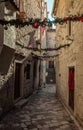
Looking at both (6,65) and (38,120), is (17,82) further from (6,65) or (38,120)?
(38,120)

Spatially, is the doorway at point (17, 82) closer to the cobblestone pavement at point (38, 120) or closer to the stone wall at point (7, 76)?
the stone wall at point (7, 76)

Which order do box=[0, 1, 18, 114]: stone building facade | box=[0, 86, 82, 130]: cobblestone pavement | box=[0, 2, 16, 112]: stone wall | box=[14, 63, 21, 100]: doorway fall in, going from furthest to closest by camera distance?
box=[14, 63, 21, 100]: doorway, box=[0, 2, 16, 112]: stone wall, box=[0, 1, 18, 114]: stone building facade, box=[0, 86, 82, 130]: cobblestone pavement

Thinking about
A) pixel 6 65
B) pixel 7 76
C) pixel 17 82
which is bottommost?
pixel 17 82

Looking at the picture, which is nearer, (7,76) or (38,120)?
(38,120)

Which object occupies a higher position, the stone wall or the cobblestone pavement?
the stone wall

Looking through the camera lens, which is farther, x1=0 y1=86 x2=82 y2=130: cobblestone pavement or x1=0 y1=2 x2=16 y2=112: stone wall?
x1=0 y1=2 x2=16 y2=112: stone wall

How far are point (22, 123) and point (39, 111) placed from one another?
2.10m

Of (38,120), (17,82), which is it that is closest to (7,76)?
(38,120)

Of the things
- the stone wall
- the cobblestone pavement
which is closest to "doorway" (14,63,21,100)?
the stone wall

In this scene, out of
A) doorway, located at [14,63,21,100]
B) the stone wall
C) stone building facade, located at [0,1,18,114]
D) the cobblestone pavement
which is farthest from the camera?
doorway, located at [14,63,21,100]

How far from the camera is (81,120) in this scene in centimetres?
620

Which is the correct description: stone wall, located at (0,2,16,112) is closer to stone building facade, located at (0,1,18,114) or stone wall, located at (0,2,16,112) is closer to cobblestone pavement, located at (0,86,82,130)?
stone building facade, located at (0,1,18,114)

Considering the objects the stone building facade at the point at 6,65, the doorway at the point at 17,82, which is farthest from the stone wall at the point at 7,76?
the doorway at the point at 17,82

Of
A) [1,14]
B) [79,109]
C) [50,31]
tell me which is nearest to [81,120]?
[79,109]
